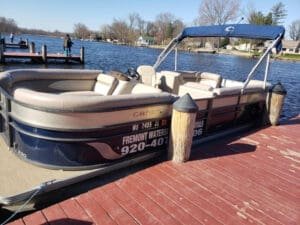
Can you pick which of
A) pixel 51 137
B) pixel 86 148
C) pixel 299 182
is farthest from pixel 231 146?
pixel 51 137

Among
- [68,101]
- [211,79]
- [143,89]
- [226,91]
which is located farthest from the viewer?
[211,79]

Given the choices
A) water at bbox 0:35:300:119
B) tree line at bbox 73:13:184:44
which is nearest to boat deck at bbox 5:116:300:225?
water at bbox 0:35:300:119

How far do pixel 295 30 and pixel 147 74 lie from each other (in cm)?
10270

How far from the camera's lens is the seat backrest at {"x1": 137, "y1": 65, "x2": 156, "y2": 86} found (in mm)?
5863

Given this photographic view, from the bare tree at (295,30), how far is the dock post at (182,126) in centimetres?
10208

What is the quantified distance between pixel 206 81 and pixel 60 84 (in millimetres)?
3409

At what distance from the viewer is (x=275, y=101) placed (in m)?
6.11

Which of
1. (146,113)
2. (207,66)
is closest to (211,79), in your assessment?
(146,113)

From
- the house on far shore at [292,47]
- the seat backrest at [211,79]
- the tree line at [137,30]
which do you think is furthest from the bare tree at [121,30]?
the seat backrest at [211,79]

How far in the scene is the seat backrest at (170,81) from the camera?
5.67 metres

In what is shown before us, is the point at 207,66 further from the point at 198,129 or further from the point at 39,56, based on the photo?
the point at 198,129

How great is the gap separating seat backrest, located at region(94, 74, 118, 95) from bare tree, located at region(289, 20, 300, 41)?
332ft

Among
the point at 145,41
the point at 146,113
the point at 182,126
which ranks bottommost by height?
the point at 182,126

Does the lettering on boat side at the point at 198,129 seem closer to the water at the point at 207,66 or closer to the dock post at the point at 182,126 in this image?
the dock post at the point at 182,126
